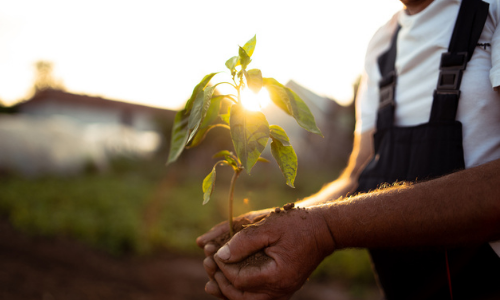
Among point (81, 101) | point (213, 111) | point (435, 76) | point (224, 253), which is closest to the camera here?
point (224, 253)

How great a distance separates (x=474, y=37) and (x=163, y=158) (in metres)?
12.7

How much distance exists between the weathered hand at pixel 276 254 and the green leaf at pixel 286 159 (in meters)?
0.12

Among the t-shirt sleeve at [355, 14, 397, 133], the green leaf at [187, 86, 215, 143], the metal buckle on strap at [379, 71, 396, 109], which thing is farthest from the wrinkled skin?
the t-shirt sleeve at [355, 14, 397, 133]

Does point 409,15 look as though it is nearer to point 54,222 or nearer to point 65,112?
point 54,222

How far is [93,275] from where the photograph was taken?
4.09 meters

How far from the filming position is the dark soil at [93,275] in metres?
3.70

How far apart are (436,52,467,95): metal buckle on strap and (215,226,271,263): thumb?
83cm

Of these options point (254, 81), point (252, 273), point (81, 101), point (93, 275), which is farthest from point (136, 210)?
point (81, 101)

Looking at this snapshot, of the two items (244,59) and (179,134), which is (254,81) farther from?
(179,134)

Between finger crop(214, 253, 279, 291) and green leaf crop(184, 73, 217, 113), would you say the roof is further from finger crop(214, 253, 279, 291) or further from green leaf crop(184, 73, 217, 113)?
finger crop(214, 253, 279, 291)

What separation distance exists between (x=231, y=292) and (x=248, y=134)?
521mm

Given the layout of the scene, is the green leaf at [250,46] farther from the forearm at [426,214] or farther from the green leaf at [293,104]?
the forearm at [426,214]

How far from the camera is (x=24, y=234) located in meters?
5.21

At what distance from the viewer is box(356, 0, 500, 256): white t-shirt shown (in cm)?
112
